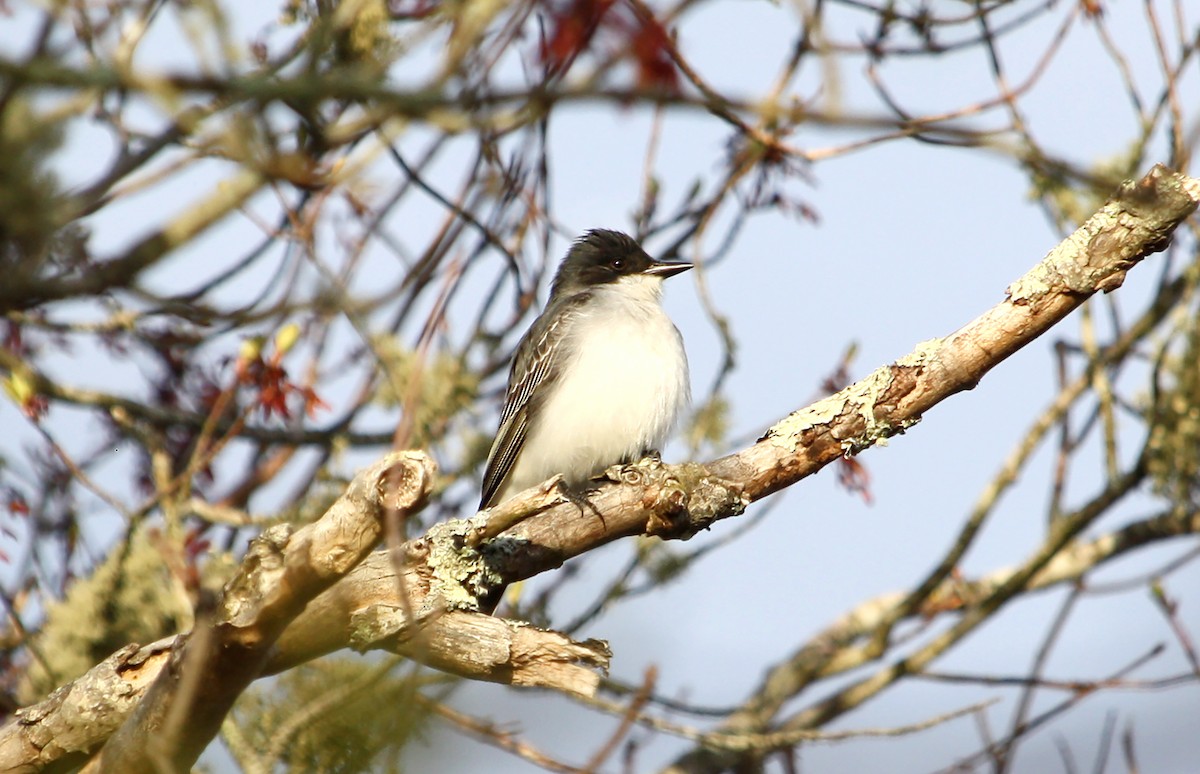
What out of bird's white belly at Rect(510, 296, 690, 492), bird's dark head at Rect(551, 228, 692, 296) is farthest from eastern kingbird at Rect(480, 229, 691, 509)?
bird's dark head at Rect(551, 228, 692, 296)

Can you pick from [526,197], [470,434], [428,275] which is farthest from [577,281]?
[428,275]

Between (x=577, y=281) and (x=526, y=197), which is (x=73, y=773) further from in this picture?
(x=577, y=281)

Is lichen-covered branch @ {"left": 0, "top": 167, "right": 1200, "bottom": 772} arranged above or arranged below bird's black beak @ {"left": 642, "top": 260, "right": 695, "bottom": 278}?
below

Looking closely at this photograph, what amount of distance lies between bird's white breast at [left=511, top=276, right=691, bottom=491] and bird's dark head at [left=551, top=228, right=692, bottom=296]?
2.30ft

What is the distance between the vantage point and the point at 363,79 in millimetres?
2406

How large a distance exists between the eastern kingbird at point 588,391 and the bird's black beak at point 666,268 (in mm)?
36

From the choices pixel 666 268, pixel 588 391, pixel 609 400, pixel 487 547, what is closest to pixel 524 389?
pixel 588 391

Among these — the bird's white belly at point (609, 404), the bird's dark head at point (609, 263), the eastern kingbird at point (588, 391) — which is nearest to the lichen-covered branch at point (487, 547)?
the eastern kingbird at point (588, 391)

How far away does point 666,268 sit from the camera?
25.1ft

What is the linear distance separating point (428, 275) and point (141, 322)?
2682 millimetres

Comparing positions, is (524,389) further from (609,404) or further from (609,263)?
(609,263)

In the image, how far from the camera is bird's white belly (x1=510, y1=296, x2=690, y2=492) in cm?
665

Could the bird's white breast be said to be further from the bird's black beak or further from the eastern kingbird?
the bird's black beak

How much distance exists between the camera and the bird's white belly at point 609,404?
6652 mm
